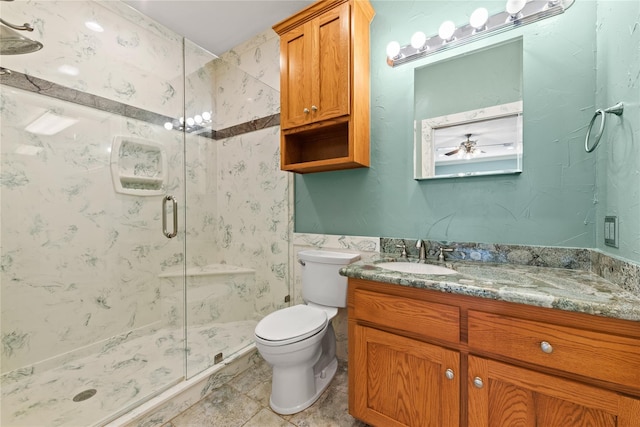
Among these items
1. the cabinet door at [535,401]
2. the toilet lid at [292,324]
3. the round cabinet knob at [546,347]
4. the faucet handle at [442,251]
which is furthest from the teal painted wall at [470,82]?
the toilet lid at [292,324]

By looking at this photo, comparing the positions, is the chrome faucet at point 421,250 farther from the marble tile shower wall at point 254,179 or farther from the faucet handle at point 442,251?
the marble tile shower wall at point 254,179

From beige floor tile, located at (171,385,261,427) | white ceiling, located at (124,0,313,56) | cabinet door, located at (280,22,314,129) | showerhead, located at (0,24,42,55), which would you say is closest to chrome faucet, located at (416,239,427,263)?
cabinet door, located at (280,22,314,129)

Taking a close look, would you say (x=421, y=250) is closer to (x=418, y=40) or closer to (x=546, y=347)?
(x=546, y=347)

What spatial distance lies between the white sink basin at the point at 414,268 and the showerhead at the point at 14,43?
7.50ft

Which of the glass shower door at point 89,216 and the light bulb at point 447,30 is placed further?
the glass shower door at point 89,216

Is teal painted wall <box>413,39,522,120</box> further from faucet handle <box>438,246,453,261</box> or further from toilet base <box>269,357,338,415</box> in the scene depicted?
toilet base <box>269,357,338,415</box>

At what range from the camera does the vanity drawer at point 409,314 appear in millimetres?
953

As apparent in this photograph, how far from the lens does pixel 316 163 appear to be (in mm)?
1629

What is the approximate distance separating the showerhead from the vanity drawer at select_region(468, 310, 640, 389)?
2.58 m

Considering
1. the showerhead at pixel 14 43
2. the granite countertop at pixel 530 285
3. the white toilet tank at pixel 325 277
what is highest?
the showerhead at pixel 14 43

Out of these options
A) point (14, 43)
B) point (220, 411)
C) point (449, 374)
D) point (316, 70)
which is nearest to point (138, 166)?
point (14, 43)

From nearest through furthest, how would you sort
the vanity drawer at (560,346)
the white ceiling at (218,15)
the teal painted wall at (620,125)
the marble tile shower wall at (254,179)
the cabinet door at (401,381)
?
the vanity drawer at (560,346)
the teal painted wall at (620,125)
the cabinet door at (401,381)
the white ceiling at (218,15)
the marble tile shower wall at (254,179)

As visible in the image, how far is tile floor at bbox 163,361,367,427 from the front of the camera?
1.29m

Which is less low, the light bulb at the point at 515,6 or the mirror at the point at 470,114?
the light bulb at the point at 515,6
